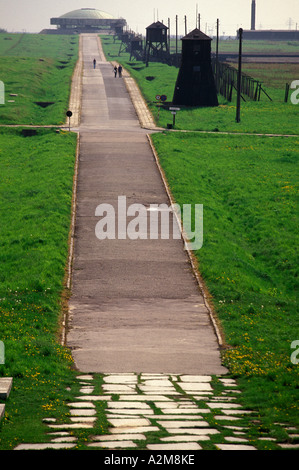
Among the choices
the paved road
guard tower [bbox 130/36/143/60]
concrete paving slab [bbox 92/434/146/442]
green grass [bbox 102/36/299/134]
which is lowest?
the paved road

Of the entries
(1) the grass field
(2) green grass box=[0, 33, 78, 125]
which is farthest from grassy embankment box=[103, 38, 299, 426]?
(2) green grass box=[0, 33, 78, 125]

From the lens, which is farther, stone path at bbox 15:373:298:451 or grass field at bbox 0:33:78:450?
grass field at bbox 0:33:78:450

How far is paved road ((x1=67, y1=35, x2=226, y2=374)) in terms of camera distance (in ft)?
60.0

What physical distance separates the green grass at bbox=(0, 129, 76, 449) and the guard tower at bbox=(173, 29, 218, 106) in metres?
19.3

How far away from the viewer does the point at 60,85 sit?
248 feet

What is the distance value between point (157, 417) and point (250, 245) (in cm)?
1834

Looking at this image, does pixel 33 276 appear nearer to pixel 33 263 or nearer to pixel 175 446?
pixel 33 263

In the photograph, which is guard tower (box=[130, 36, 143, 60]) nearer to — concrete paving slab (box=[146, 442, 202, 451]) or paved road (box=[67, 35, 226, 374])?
paved road (box=[67, 35, 226, 374])

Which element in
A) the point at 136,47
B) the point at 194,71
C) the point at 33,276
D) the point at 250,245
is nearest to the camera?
the point at 33,276

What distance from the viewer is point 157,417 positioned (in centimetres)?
1333

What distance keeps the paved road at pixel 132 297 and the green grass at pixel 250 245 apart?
35.4 inches

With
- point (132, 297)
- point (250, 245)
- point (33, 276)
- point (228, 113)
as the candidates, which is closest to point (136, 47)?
point (228, 113)

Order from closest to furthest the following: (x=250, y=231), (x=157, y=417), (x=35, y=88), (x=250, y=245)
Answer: (x=157, y=417) < (x=250, y=245) < (x=250, y=231) < (x=35, y=88)
